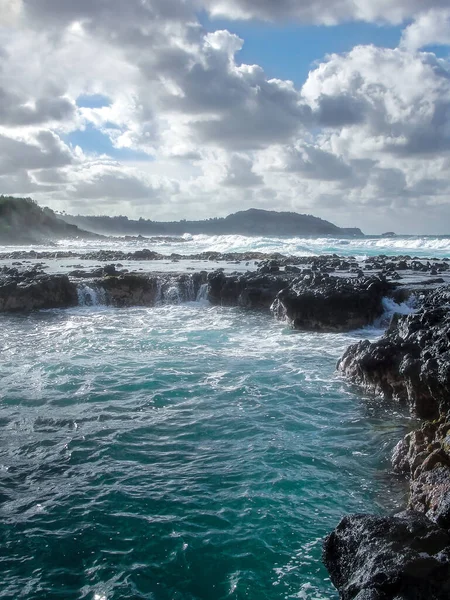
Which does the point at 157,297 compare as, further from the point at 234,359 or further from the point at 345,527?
the point at 345,527

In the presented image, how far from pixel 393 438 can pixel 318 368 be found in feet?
17.4

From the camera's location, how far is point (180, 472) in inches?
349

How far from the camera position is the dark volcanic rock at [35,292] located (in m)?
26.2

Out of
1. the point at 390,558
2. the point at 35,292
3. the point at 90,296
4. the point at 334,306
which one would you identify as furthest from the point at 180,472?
the point at 90,296

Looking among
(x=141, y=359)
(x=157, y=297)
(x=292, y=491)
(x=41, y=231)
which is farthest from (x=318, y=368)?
(x=41, y=231)

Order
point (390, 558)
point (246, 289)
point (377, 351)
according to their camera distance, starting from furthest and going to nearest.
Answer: point (246, 289), point (377, 351), point (390, 558)

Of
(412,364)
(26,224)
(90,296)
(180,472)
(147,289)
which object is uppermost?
(26,224)

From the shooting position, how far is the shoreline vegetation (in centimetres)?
466

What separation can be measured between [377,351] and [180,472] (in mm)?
6371

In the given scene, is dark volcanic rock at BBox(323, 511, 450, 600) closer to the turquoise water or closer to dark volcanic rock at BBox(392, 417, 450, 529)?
dark volcanic rock at BBox(392, 417, 450, 529)

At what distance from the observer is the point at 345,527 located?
5.43 meters

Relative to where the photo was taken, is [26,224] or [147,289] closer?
[147,289]

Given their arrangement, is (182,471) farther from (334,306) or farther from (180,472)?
(334,306)

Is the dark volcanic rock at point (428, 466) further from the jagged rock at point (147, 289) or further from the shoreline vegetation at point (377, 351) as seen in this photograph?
the jagged rock at point (147, 289)
